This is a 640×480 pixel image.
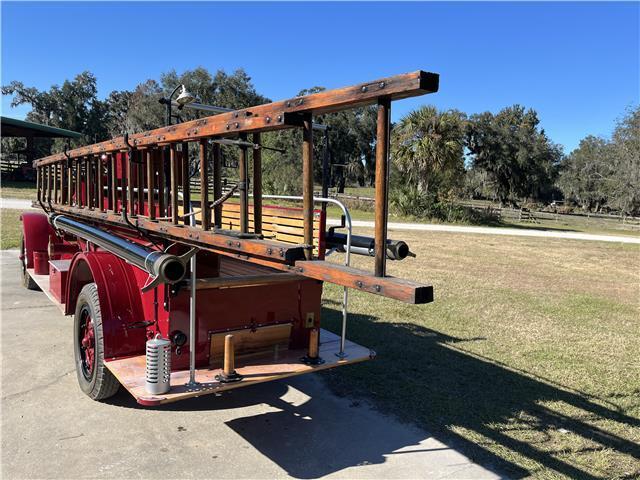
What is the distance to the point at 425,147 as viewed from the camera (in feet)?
77.2

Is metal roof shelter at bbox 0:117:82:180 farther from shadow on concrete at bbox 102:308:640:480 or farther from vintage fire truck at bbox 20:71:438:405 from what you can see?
shadow on concrete at bbox 102:308:640:480

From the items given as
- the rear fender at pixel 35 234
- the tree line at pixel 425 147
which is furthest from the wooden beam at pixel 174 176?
the tree line at pixel 425 147

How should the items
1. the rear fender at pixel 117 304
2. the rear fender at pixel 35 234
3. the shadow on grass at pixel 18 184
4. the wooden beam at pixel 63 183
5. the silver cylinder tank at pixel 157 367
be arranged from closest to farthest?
1. the silver cylinder tank at pixel 157 367
2. the rear fender at pixel 117 304
3. the wooden beam at pixel 63 183
4. the rear fender at pixel 35 234
5. the shadow on grass at pixel 18 184

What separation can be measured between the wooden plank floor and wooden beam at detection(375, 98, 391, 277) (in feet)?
4.98

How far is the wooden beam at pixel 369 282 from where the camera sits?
6.19 ft

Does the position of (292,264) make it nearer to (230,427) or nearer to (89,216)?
(230,427)

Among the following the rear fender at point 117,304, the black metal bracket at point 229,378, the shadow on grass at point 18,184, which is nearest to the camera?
the black metal bracket at point 229,378

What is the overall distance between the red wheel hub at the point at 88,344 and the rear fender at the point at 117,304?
0.36m

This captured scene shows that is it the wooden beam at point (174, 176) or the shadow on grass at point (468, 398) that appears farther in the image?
the shadow on grass at point (468, 398)

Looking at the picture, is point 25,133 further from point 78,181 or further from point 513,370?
point 513,370

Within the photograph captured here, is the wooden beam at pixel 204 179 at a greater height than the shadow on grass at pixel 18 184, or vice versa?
the shadow on grass at pixel 18 184

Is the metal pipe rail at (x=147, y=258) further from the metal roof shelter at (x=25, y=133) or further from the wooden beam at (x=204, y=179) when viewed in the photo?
the metal roof shelter at (x=25, y=133)

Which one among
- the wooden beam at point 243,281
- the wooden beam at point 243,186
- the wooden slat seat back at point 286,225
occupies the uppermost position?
the wooden beam at point 243,186

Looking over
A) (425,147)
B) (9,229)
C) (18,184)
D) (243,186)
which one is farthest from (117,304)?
(18,184)
